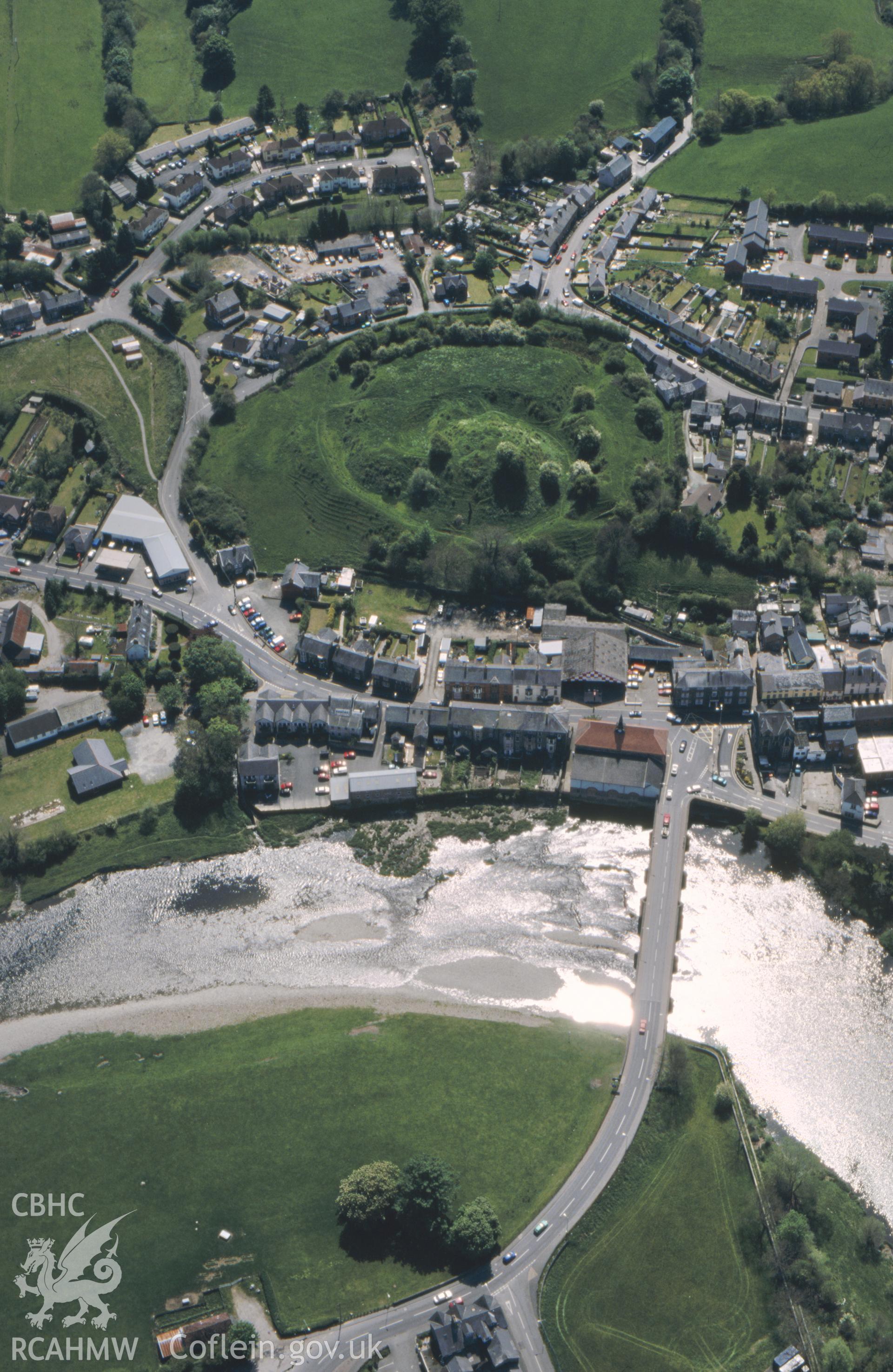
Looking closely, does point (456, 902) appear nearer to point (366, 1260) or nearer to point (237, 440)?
point (366, 1260)

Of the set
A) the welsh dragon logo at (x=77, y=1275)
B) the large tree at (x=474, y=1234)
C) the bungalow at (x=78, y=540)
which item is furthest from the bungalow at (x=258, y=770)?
the large tree at (x=474, y=1234)

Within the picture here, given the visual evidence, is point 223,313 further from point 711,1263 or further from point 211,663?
point 711,1263

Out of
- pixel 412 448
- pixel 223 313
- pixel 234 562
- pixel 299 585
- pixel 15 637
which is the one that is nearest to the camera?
pixel 15 637

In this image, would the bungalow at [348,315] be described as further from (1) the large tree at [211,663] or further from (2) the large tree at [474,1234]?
(2) the large tree at [474,1234]

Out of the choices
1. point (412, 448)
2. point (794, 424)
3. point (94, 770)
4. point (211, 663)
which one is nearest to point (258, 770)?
point (211, 663)

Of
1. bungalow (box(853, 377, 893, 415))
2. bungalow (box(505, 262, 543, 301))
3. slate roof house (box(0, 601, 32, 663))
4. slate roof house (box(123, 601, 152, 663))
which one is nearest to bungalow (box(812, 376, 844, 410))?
bungalow (box(853, 377, 893, 415))

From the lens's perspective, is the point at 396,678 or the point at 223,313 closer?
the point at 396,678

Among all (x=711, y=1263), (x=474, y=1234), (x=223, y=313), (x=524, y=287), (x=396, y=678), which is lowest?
(x=711, y=1263)
